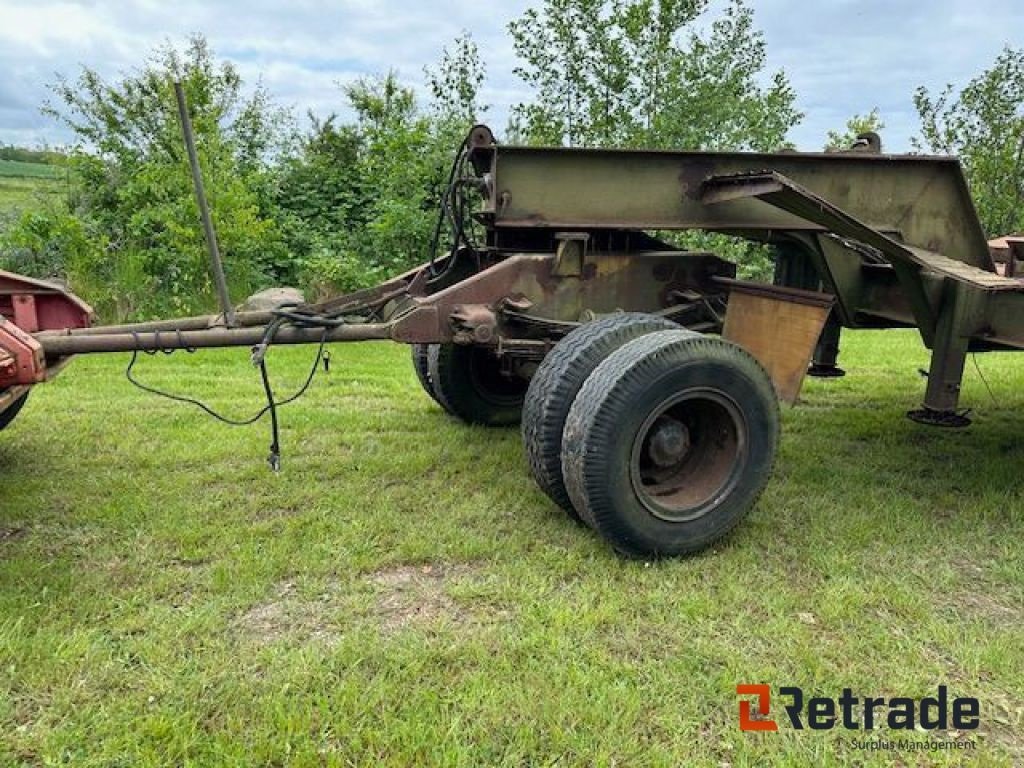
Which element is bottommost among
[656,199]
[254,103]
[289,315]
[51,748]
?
[51,748]

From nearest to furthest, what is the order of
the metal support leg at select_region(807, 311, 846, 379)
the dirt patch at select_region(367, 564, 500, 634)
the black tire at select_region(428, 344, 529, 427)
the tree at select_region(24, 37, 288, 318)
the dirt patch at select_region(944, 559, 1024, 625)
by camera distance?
the dirt patch at select_region(367, 564, 500, 634) < the dirt patch at select_region(944, 559, 1024, 625) < the metal support leg at select_region(807, 311, 846, 379) < the black tire at select_region(428, 344, 529, 427) < the tree at select_region(24, 37, 288, 318)

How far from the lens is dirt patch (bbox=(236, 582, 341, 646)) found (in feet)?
9.31

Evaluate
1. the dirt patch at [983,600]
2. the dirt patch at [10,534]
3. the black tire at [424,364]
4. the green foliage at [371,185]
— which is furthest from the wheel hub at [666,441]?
the green foliage at [371,185]

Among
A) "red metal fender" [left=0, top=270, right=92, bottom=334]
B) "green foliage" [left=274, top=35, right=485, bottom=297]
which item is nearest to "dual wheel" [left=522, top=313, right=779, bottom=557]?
"red metal fender" [left=0, top=270, right=92, bottom=334]

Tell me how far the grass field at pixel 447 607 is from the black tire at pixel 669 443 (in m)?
0.17

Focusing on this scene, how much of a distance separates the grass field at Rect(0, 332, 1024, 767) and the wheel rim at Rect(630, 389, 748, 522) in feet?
0.84

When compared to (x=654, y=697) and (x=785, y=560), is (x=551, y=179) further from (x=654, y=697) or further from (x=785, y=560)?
(x=654, y=697)

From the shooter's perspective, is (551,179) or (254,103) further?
(254,103)

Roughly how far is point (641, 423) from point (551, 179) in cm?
131

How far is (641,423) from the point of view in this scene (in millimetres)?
3307

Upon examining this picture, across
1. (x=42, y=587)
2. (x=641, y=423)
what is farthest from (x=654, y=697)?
(x=42, y=587)

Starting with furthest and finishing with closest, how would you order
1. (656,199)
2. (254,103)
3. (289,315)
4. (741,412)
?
(254,103), (656,199), (289,315), (741,412)

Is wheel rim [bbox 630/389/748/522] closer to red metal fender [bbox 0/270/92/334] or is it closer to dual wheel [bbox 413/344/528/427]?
dual wheel [bbox 413/344/528/427]

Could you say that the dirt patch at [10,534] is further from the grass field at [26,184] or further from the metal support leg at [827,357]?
the grass field at [26,184]
